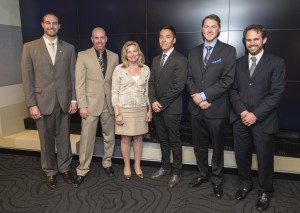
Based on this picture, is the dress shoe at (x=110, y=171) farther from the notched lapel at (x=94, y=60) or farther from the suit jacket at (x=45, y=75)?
the notched lapel at (x=94, y=60)

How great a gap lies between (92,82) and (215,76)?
1279 millimetres

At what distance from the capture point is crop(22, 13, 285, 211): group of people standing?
242 centimetres

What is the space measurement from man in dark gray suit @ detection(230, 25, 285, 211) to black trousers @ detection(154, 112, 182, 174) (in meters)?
0.61

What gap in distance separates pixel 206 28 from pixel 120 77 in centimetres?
99

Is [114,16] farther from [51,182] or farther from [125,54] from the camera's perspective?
[51,182]

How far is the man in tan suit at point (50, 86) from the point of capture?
275 cm

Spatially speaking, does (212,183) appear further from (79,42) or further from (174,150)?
(79,42)

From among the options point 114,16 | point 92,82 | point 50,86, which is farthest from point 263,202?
point 114,16

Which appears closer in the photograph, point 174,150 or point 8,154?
point 174,150

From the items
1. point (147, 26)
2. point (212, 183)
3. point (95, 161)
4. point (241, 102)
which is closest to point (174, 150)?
point (212, 183)

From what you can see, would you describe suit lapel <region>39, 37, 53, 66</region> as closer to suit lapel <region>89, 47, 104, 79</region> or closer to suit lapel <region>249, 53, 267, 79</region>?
suit lapel <region>89, 47, 104, 79</region>

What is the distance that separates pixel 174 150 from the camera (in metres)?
2.98

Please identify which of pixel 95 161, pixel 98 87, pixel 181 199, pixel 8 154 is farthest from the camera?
pixel 8 154

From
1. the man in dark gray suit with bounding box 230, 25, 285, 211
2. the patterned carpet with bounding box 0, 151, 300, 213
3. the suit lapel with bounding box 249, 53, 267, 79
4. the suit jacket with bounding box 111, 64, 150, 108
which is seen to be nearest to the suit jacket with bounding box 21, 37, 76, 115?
the suit jacket with bounding box 111, 64, 150, 108
